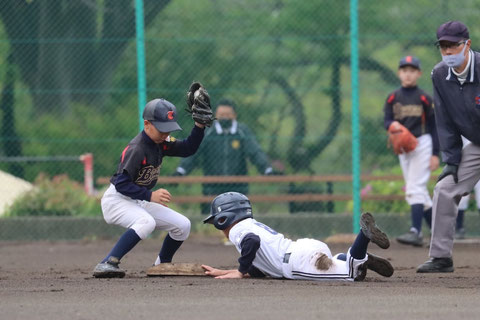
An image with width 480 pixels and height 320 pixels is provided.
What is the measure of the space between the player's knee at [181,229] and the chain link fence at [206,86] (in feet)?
14.5

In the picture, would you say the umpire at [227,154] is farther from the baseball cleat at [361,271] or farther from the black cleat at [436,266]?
the baseball cleat at [361,271]

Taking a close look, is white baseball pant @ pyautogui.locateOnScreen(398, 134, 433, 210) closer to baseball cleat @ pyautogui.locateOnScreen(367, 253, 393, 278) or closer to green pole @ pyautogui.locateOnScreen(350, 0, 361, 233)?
green pole @ pyautogui.locateOnScreen(350, 0, 361, 233)

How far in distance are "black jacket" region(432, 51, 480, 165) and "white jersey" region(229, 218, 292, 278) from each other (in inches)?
66.0

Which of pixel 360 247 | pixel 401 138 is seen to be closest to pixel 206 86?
pixel 401 138

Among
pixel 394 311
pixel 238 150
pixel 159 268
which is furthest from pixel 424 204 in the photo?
pixel 394 311

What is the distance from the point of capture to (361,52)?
13812 millimetres

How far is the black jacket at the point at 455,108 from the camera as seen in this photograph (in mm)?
7988

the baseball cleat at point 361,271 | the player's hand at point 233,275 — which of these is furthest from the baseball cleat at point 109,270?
the baseball cleat at point 361,271

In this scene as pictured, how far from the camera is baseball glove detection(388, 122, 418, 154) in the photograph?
11234 mm

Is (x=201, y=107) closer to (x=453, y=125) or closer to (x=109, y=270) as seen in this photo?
(x=109, y=270)

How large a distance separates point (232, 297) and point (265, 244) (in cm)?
106

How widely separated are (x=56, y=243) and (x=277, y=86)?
11.5 feet

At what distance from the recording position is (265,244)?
7434 millimetres

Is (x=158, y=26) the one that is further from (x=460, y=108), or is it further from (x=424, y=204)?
(x=460, y=108)
